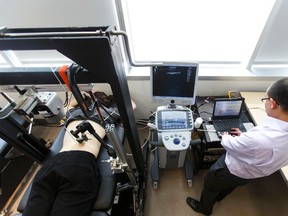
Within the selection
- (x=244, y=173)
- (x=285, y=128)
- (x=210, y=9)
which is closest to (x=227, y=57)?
(x=210, y=9)

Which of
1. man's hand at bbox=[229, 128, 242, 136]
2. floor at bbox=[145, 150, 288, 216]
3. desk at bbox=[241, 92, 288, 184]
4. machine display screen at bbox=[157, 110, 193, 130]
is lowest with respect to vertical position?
floor at bbox=[145, 150, 288, 216]

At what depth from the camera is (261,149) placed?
2.97 ft

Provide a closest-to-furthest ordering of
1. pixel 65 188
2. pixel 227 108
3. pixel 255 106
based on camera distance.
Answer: pixel 65 188 < pixel 227 108 < pixel 255 106

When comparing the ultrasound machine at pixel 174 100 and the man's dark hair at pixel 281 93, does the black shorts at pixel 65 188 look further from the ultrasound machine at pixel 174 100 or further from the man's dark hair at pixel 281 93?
the man's dark hair at pixel 281 93

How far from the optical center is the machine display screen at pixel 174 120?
1.33 m

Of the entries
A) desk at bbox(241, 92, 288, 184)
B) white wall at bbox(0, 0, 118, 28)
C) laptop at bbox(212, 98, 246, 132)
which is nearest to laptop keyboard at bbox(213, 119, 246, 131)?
laptop at bbox(212, 98, 246, 132)

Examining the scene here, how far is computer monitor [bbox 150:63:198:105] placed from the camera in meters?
1.20

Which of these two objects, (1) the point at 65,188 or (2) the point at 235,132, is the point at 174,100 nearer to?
(2) the point at 235,132

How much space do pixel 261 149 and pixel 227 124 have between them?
0.56 metres

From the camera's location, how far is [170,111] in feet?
4.59

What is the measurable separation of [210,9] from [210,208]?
1.70 meters

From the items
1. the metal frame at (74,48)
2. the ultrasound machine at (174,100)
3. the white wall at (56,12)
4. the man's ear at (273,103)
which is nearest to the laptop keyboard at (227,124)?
the ultrasound machine at (174,100)

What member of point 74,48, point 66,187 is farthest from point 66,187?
point 74,48

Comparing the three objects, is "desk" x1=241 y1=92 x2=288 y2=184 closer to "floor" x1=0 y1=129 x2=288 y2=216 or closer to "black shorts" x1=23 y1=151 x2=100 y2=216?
"floor" x1=0 y1=129 x2=288 y2=216
